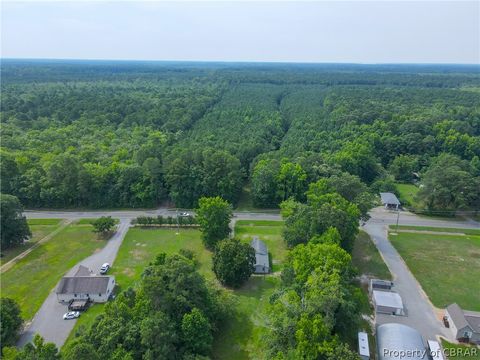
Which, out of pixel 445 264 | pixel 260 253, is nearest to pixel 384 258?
pixel 445 264

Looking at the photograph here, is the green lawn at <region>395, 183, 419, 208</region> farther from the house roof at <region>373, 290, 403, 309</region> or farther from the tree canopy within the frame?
the tree canopy

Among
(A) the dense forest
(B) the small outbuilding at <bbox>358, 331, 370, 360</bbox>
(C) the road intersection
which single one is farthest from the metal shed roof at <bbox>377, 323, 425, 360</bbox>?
(A) the dense forest

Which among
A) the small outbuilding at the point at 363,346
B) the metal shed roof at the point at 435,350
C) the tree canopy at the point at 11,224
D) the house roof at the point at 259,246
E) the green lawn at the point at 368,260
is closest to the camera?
the small outbuilding at the point at 363,346

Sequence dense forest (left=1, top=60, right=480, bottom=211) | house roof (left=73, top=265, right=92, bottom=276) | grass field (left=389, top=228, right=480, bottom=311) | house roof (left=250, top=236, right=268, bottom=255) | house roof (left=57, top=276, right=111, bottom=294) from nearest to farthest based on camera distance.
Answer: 1. house roof (left=57, top=276, right=111, bottom=294)
2. grass field (left=389, top=228, right=480, bottom=311)
3. house roof (left=73, top=265, right=92, bottom=276)
4. house roof (left=250, top=236, right=268, bottom=255)
5. dense forest (left=1, top=60, right=480, bottom=211)

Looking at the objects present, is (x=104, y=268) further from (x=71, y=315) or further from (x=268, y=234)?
(x=268, y=234)

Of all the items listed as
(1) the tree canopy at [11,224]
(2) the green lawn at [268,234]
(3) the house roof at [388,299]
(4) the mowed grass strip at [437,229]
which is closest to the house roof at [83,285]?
(1) the tree canopy at [11,224]

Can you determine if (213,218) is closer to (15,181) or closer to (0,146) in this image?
(15,181)

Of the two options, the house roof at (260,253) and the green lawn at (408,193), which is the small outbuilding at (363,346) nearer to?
the house roof at (260,253)
